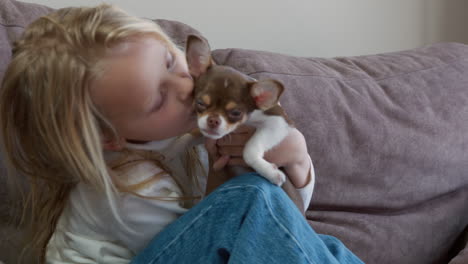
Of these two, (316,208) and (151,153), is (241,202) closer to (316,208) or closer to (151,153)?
(151,153)

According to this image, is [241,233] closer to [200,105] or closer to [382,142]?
[200,105]

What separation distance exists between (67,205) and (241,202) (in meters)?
0.46

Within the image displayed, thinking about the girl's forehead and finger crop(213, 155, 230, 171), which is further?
finger crop(213, 155, 230, 171)

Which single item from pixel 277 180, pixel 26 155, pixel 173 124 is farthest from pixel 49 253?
pixel 277 180

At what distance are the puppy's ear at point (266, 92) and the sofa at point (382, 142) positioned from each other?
0.43m

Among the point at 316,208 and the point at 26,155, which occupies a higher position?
the point at 26,155

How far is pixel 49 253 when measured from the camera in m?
1.09

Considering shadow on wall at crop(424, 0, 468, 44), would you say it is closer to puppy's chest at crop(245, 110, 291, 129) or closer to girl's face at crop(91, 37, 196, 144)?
puppy's chest at crop(245, 110, 291, 129)

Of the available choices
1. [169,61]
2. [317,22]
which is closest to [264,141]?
[169,61]

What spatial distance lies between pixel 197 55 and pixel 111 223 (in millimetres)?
414

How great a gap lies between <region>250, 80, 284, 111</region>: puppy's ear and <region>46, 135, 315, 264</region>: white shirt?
11.2 inches

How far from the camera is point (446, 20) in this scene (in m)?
2.56

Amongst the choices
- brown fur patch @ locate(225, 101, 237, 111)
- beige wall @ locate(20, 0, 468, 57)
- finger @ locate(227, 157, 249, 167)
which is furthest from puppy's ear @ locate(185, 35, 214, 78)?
beige wall @ locate(20, 0, 468, 57)

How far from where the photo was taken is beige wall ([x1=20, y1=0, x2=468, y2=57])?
1.77m
